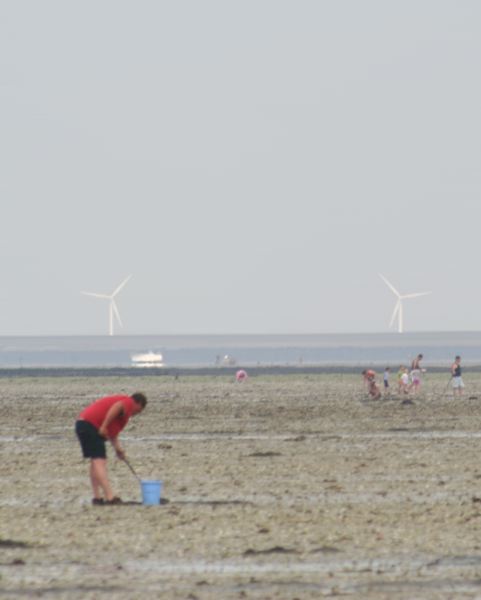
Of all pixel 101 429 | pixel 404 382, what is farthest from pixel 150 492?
pixel 404 382

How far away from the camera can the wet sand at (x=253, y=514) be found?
681 inches

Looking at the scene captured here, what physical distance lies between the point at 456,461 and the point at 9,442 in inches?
463

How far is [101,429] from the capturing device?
961 inches

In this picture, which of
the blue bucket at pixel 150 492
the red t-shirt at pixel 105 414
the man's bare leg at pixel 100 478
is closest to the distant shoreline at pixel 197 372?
the red t-shirt at pixel 105 414

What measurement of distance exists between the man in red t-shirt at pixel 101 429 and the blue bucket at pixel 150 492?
0.45 meters

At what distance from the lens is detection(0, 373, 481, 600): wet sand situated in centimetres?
1730

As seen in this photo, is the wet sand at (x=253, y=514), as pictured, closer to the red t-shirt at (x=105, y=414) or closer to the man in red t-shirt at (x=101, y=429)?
the man in red t-shirt at (x=101, y=429)

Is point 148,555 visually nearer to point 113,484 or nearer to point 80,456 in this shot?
point 113,484

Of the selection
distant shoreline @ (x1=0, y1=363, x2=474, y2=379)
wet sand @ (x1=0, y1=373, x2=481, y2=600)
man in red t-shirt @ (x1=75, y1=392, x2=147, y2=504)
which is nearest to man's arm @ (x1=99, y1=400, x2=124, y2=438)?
man in red t-shirt @ (x1=75, y1=392, x2=147, y2=504)

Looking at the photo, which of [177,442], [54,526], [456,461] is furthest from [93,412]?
[177,442]

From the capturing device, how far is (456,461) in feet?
105

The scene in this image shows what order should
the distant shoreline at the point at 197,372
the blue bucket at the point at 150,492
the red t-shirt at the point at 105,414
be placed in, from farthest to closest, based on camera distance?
the distant shoreline at the point at 197,372
the red t-shirt at the point at 105,414
the blue bucket at the point at 150,492

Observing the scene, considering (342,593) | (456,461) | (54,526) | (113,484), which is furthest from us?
(456,461)

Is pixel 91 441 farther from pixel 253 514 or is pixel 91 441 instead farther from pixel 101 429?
pixel 253 514
